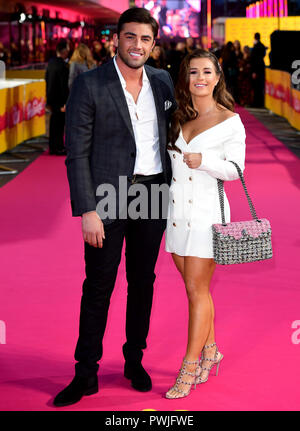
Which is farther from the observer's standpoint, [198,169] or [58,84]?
[58,84]

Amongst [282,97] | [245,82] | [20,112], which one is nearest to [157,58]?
[20,112]

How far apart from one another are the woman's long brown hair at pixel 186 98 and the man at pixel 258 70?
62.2 ft

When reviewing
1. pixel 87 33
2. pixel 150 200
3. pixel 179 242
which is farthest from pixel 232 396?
pixel 87 33

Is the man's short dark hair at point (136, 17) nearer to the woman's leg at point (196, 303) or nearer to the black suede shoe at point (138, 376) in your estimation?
the woman's leg at point (196, 303)

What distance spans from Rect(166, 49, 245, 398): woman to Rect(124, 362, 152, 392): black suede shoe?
153 mm

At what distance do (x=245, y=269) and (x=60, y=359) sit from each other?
7.63 feet

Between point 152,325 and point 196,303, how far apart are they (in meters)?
1.13

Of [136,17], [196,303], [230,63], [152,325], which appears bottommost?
[152,325]

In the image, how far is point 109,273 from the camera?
3.64m

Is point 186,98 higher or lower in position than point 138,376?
higher

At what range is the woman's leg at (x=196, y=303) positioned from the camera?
362cm

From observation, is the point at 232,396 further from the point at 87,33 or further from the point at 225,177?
the point at 87,33

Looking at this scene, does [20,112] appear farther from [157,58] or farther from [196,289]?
[196,289]

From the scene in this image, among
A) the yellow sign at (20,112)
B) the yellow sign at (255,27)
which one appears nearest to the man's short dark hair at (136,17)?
the yellow sign at (20,112)
